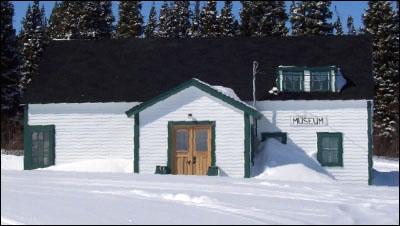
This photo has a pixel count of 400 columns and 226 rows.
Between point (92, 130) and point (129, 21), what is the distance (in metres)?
39.4

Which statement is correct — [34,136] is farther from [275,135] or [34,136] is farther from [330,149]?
[330,149]

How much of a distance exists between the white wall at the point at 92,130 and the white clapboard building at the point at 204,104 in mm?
39

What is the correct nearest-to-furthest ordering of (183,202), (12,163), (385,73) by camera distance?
(183,202) → (12,163) → (385,73)

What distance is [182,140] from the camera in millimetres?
22672

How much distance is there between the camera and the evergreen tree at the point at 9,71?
4559cm

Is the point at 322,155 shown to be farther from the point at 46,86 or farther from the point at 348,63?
the point at 46,86

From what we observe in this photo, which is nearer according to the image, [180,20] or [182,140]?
[182,140]

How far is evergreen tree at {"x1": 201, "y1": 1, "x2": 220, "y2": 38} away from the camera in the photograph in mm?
57781

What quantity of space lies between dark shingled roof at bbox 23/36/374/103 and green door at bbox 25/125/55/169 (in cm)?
118

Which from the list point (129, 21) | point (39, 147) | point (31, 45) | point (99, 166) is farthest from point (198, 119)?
point (129, 21)

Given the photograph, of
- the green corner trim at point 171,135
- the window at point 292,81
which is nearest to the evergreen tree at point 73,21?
the window at point 292,81

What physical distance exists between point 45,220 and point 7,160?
23775mm

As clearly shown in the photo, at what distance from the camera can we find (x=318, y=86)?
83.0 feet

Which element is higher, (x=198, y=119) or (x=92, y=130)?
(x=198, y=119)
